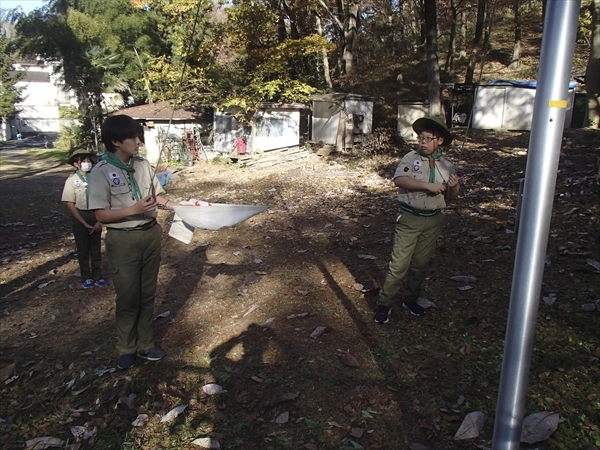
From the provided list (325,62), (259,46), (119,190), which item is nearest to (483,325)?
(119,190)

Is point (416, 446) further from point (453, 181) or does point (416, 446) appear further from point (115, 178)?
point (115, 178)

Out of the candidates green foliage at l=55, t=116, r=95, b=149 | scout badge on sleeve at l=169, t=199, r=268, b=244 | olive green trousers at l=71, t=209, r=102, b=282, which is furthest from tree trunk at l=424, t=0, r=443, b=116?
green foliage at l=55, t=116, r=95, b=149

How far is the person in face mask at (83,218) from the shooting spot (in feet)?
18.3

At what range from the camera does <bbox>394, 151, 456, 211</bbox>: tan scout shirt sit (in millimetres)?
4051

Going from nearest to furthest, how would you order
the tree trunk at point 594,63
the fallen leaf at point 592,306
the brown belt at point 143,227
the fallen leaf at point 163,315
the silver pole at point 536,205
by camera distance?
the silver pole at point 536,205
the brown belt at point 143,227
the fallen leaf at point 592,306
the fallen leaf at point 163,315
the tree trunk at point 594,63

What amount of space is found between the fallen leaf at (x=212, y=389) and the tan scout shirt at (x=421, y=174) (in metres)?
2.24

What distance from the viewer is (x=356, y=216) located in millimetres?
9133

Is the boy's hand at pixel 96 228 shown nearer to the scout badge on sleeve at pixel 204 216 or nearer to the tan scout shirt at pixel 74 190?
the tan scout shirt at pixel 74 190

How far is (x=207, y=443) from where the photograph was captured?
2939 mm

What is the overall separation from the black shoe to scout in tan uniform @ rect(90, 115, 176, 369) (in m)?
2.38

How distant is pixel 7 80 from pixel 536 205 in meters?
60.8

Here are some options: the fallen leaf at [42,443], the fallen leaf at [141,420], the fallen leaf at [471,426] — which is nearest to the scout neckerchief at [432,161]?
the fallen leaf at [471,426]

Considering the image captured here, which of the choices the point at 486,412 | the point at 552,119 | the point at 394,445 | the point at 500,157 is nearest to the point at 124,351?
the point at 394,445

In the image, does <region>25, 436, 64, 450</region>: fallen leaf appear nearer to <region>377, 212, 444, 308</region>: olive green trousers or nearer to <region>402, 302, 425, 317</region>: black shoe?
<region>377, 212, 444, 308</region>: olive green trousers
